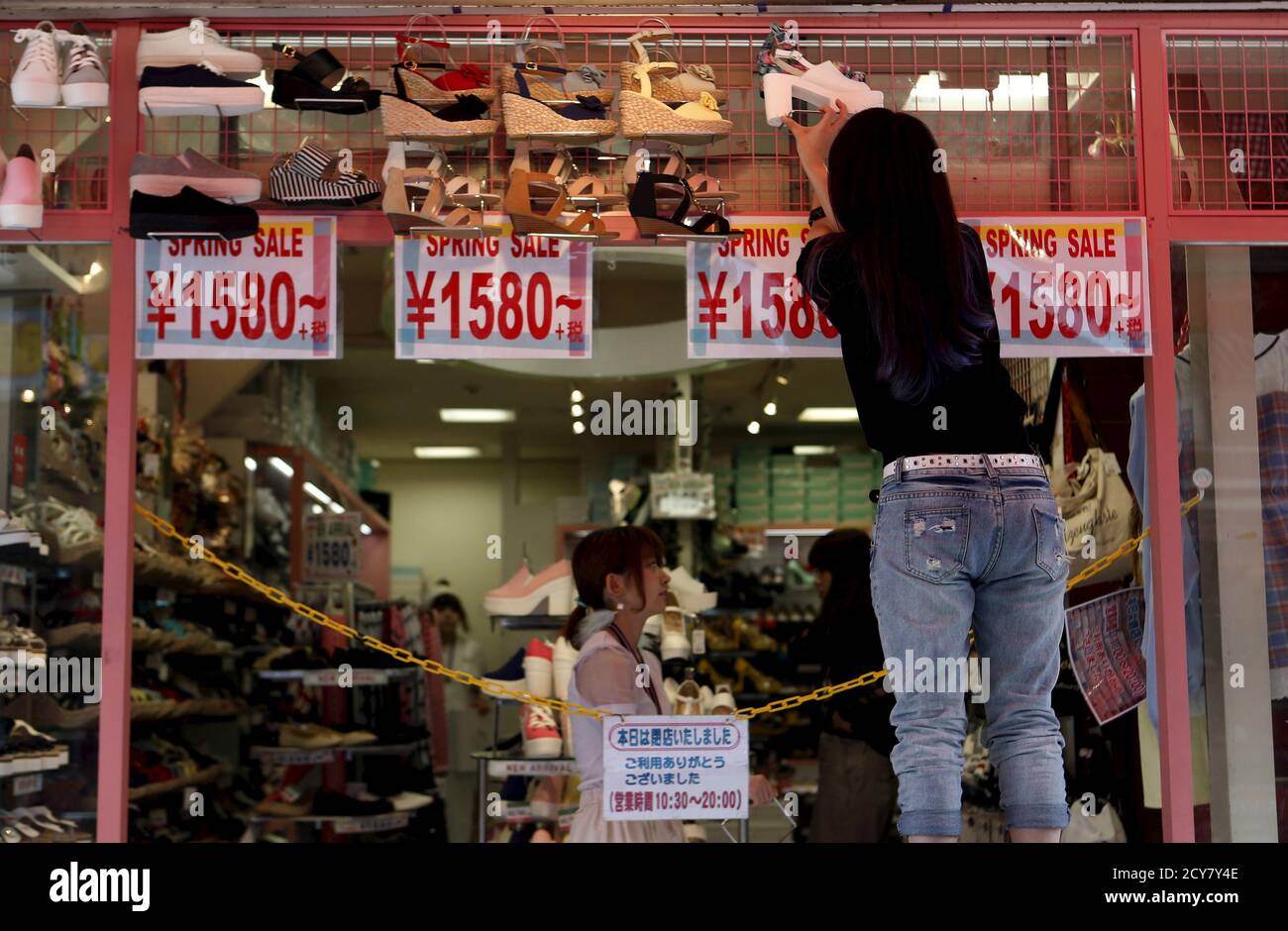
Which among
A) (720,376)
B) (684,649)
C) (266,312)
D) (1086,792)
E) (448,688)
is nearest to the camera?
(266,312)

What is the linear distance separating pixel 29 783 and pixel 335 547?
184 inches

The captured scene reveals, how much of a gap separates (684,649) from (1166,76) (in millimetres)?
2705

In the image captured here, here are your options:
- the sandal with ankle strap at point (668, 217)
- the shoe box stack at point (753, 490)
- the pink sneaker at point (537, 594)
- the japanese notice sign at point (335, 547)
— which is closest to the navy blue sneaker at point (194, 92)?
the sandal with ankle strap at point (668, 217)

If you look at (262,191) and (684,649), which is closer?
(262,191)

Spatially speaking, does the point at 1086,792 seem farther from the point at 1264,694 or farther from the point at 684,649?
the point at 684,649

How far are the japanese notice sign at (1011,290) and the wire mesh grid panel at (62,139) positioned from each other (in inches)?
63.7

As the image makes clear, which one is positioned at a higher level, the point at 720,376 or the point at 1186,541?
the point at 720,376

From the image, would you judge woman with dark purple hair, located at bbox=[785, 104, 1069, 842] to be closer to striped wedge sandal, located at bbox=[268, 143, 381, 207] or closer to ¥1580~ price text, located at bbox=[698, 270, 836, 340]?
Result: ¥1580~ price text, located at bbox=[698, 270, 836, 340]

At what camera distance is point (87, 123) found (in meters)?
3.91

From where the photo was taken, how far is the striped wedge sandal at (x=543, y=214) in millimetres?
3686

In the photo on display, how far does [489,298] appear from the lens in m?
3.89

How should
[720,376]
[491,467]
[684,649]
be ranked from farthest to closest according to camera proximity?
[491,467], [720,376], [684,649]

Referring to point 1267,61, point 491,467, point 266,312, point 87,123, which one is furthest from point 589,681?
point 491,467

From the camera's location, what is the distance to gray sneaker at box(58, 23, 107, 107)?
368 cm
